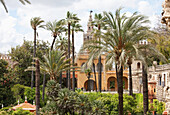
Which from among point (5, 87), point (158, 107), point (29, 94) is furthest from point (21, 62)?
point (158, 107)

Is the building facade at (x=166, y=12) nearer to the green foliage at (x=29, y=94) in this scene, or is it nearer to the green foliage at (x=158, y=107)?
the green foliage at (x=158, y=107)

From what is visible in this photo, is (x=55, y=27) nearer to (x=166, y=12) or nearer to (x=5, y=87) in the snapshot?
(x=5, y=87)

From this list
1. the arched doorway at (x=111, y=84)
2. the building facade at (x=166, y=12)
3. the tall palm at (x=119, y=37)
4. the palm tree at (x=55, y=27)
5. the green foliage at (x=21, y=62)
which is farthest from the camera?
the arched doorway at (x=111, y=84)

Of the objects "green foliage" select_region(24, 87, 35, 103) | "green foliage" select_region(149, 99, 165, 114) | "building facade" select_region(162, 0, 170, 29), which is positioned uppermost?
"building facade" select_region(162, 0, 170, 29)

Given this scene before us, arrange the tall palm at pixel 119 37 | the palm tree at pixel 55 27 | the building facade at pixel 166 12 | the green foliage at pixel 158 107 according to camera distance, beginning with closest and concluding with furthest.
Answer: the building facade at pixel 166 12 → the tall palm at pixel 119 37 → the green foliage at pixel 158 107 → the palm tree at pixel 55 27

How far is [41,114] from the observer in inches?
582

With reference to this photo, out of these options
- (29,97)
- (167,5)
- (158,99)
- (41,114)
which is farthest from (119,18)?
(29,97)

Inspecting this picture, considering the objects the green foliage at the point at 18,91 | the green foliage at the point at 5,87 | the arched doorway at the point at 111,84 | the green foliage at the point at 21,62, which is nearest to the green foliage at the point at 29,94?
the green foliage at the point at 18,91

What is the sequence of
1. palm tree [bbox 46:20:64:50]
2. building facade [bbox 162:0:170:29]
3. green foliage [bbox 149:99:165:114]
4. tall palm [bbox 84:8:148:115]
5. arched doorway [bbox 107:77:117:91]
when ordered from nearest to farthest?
building facade [bbox 162:0:170:29], tall palm [bbox 84:8:148:115], green foliage [bbox 149:99:165:114], palm tree [bbox 46:20:64:50], arched doorway [bbox 107:77:117:91]

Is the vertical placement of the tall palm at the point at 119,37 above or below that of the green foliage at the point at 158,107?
above

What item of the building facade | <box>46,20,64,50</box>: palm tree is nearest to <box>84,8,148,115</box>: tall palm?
the building facade

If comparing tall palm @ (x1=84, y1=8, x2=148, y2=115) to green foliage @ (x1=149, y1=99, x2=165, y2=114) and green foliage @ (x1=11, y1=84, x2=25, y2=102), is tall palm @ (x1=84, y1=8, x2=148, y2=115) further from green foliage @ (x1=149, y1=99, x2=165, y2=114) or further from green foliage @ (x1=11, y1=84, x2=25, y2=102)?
green foliage @ (x1=11, y1=84, x2=25, y2=102)

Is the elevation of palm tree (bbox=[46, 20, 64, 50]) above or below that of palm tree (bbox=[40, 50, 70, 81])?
above

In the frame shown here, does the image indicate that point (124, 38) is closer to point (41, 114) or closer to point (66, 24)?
point (41, 114)
